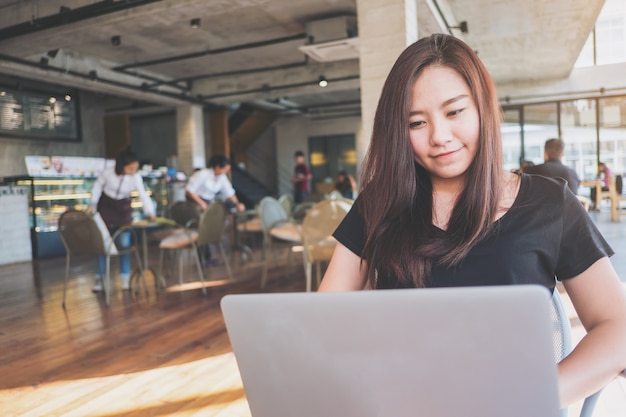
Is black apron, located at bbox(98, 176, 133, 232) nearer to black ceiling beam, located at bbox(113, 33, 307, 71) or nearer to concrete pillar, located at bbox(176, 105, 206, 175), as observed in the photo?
black ceiling beam, located at bbox(113, 33, 307, 71)

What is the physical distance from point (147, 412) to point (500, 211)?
197cm

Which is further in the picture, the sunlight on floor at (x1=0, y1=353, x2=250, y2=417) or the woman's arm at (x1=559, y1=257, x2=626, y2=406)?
the sunlight on floor at (x1=0, y1=353, x2=250, y2=417)

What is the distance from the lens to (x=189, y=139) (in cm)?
1173

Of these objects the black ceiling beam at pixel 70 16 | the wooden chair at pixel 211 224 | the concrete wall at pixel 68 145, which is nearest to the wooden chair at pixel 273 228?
the wooden chair at pixel 211 224

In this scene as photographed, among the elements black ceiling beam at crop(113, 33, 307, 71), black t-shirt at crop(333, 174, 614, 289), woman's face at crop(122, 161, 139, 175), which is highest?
black ceiling beam at crop(113, 33, 307, 71)

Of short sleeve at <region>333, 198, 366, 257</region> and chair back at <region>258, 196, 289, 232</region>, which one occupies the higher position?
short sleeve at <region>333, 198, 366, 257</region>

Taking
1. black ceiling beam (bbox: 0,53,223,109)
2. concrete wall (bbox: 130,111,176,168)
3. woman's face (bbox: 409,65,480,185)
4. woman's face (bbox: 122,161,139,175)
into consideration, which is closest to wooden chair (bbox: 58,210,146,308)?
woman's face (bbox: 122,161,139,175)

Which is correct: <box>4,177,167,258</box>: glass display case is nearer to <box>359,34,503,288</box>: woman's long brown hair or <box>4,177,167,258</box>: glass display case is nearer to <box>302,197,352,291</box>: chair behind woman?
<box>302,197,352,291</box>: chair behind woman

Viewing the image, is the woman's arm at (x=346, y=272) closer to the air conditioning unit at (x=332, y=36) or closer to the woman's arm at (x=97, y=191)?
the woman's arm at (x=97, y=191)

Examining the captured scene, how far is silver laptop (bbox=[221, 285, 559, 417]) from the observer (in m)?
0.46

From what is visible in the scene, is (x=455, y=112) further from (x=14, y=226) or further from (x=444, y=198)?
(x=14, y=226)

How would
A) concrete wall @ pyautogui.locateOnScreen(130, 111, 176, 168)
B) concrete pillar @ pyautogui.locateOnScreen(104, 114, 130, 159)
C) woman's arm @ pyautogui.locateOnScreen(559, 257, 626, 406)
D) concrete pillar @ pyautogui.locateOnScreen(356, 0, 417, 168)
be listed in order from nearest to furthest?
woman's arm @ pyautogui.locateOnScreen(559, 257, 626, 406)
concrete pillar @ pyautogui.locateOnScreen(356, 0, 417, 168)
concrete pillar @ pyautogui.locateOnScreen(104, 114, 130, 159)
concrete wall @ pyautogui.locateOnScreen(130, 111, 176, 168)

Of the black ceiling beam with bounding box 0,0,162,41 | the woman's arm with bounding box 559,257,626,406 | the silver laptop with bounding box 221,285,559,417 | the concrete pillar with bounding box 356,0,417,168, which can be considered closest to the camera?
the silver laptop with bounding box 221,285,559,417

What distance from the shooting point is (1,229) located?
718cm
